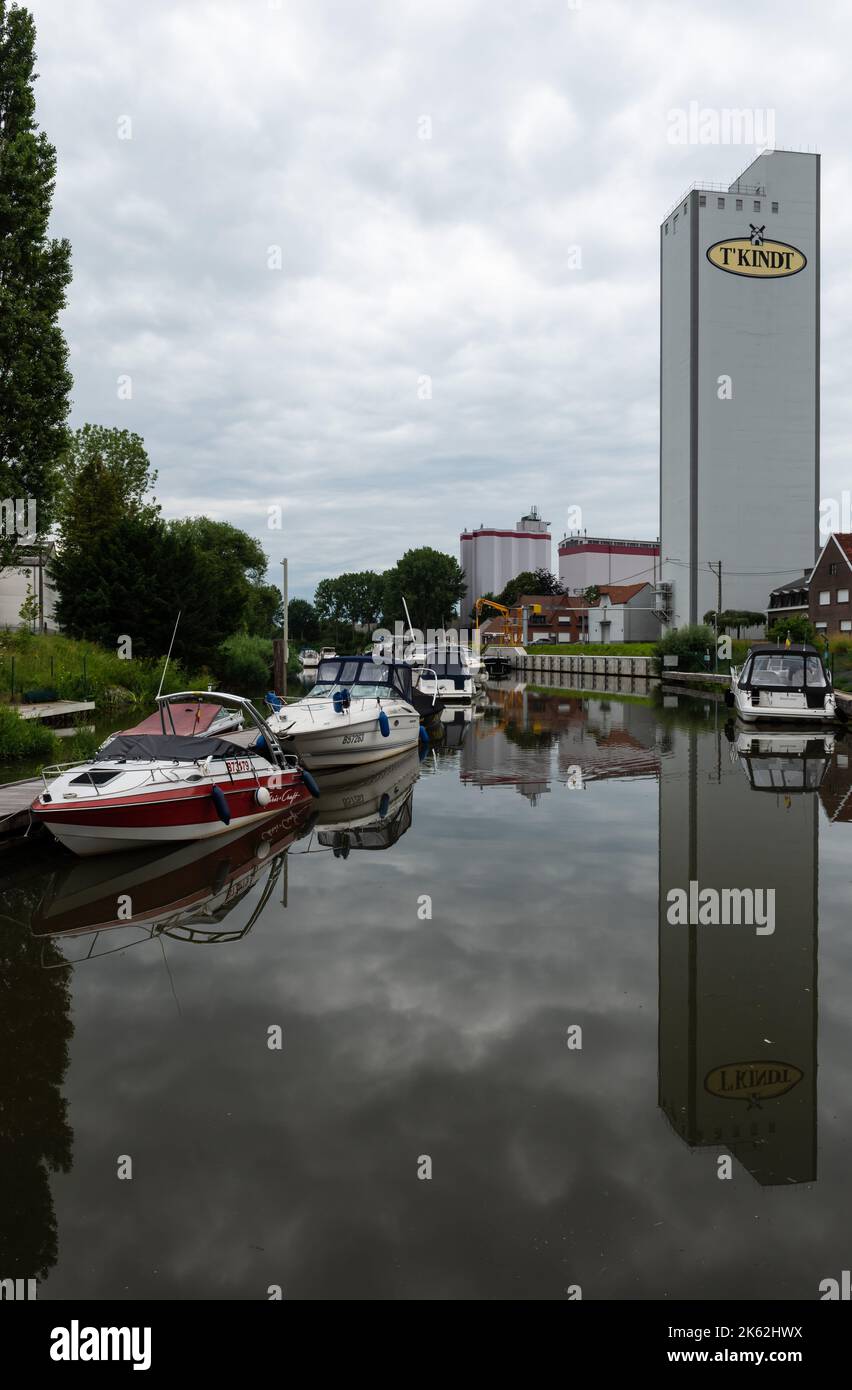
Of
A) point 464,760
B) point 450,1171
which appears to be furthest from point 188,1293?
point 464,760

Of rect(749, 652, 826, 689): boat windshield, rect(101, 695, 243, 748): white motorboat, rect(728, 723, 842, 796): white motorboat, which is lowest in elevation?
rect(728, 723, 842, 796): white motorboat

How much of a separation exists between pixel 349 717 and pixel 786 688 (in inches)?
534

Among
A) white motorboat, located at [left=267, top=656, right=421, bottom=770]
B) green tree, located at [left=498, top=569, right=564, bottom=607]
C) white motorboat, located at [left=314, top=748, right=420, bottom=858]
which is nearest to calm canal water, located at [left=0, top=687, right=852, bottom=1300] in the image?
white motorboat, located at [left=314, top=748, right=420, bottom=858]

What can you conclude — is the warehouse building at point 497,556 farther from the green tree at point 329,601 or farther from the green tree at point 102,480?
the green tree at point 102,480

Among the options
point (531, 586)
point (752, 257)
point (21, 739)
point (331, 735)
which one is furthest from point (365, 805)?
point (531, 586)

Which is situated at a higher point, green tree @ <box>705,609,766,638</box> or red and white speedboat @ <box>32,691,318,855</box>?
green tree @ <box>705,609,766,638</box>

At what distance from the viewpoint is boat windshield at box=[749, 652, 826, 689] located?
81.9 feet

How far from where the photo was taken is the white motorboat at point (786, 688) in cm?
2364

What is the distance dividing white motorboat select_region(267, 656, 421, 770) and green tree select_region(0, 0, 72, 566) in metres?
9.96

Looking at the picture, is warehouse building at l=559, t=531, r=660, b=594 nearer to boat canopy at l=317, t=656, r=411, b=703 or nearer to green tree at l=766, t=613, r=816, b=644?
green tree at l=766, t=613, r=816, b=644

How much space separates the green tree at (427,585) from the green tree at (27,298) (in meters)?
84.6

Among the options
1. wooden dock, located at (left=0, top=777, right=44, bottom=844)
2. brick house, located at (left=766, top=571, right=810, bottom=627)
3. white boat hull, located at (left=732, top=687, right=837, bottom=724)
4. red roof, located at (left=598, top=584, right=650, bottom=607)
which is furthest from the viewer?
red roof, located at (left=598, top=584, right=650, bottom=607)

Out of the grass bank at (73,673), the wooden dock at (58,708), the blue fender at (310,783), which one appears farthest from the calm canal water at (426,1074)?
the grass bank at (73,673)
